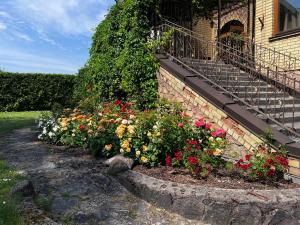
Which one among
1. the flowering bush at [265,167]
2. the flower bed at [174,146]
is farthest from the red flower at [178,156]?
the flowering bush at [265,167]

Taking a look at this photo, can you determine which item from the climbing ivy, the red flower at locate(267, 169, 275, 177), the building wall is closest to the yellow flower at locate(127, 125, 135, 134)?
the red flower at locate(267, 169, 275, 177)

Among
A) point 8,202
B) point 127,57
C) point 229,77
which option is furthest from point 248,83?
point 8,202

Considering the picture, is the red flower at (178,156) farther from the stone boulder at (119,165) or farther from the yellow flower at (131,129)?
the yellow flower at (131,129)

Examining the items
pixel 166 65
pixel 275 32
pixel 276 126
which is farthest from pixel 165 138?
pixel 275 32

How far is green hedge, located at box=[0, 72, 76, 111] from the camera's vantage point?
15211 millimetres

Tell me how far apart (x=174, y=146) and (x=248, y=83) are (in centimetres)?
406

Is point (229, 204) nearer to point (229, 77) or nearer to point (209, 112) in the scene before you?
point (209, 112)

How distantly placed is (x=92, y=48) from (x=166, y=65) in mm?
4980

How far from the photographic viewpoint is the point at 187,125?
5016 mm

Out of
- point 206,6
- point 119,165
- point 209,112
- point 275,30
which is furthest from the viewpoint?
point 206,6

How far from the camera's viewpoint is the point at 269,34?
10.1 meters

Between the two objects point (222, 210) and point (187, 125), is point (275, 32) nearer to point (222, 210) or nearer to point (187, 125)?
point (187, 125)

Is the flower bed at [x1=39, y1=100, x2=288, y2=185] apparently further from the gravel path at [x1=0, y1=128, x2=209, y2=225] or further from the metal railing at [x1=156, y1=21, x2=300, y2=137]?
the metal railing at [x1=156, y1=21, x2=300, y2=137]

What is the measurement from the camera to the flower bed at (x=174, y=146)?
4.02 meters
